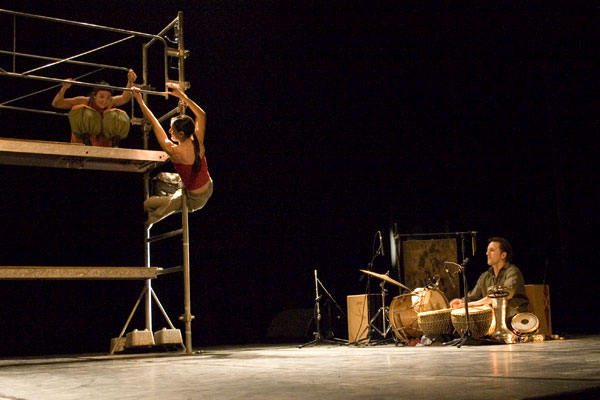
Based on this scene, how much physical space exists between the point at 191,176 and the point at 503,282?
3310 mm

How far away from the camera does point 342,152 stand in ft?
29.7

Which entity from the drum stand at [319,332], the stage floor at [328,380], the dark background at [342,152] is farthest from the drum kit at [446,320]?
the stage floor at [328,380]

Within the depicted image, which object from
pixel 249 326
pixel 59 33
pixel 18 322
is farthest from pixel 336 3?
pixel 18 322

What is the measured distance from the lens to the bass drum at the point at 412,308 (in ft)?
23.2

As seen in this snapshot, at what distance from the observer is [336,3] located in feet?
29.4

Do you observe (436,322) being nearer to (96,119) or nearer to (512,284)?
(512,284)

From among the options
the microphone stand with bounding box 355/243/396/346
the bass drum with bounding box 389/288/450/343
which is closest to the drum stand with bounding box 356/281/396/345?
the microphone stand with bounding box 355/243/396/346

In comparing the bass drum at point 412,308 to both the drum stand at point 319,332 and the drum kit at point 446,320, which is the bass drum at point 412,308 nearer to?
the drum kit at point 446,320

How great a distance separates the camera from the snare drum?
6.77m

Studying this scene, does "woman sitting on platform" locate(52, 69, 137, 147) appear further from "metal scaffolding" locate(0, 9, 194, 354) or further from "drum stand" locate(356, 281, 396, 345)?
"drum stand" locate(356, 281, 396, 345)

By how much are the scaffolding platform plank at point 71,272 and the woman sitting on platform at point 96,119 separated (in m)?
1.14

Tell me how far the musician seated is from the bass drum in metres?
0.19

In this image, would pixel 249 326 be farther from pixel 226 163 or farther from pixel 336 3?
pixel 336 3

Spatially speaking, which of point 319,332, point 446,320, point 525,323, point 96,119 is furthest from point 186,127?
point 525,323
